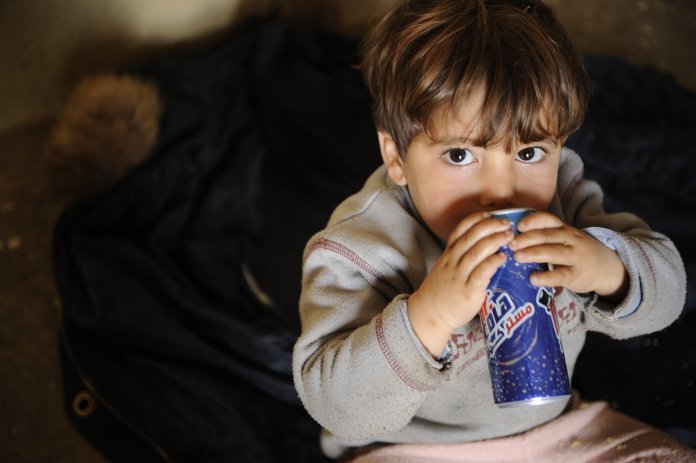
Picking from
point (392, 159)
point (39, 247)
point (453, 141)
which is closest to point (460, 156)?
point (453, 141)

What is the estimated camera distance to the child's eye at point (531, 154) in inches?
31.5

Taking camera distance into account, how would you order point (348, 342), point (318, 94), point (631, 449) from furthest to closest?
point (318, 94) → point (631, 449) → point (348, 342)

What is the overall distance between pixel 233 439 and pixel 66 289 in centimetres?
37

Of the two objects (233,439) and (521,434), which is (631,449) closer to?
(521,434)

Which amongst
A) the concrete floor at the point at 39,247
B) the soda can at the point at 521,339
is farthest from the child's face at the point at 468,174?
the concrete floor at the point at 39,247

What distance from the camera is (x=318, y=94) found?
4.86 ft

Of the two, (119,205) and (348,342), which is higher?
(348,342)

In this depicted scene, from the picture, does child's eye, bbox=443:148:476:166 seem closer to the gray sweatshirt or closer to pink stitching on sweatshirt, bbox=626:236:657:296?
the gray sweatshirt

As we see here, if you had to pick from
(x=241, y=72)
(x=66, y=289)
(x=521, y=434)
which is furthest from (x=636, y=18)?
(x=66, y=289)

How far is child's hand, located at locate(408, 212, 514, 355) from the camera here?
25.9 inches

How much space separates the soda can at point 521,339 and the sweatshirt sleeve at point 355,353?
0.09 meters

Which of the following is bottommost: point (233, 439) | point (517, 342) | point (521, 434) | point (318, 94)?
point (233, 439)

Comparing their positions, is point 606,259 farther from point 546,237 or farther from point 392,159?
point 392,159

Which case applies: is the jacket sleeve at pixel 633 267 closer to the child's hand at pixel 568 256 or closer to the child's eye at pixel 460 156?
the child's hand at pixel 568 256
